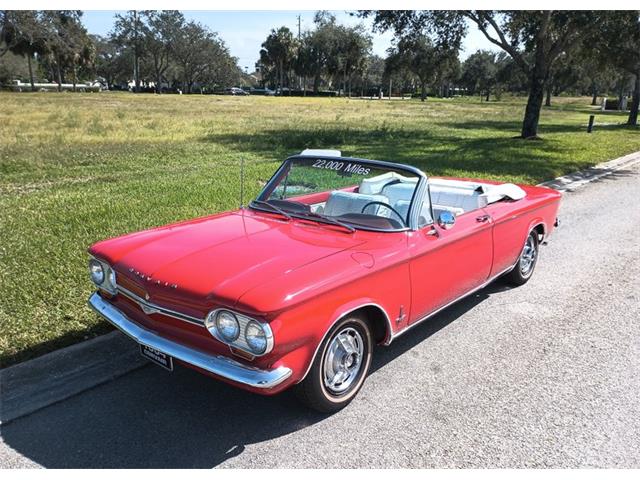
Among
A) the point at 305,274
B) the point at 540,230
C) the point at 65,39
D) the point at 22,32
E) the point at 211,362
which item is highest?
the point at 65,39

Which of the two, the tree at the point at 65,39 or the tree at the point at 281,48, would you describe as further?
the tree at the point at 281,48

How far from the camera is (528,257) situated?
5.46m

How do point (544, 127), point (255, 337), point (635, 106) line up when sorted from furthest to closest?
point (635, 106) → point (544, 127) → point (255, 337)

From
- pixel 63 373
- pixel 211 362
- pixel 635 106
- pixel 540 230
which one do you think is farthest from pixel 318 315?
pixel 635 106

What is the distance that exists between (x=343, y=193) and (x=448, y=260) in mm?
920

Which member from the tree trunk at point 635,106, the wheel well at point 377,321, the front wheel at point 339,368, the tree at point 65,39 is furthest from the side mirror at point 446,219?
the tree at point 65,39

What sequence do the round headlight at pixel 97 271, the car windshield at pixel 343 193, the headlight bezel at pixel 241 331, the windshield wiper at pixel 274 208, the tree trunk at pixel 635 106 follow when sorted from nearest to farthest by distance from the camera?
the headlight bezel at pixel 241 331
the round headlight at pixel 97 271
the car windshield at pixel 343 193
the windshield wiper at pixel 274 208
the tree trunk at pixel 635 106

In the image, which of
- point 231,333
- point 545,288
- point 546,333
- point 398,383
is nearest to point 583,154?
point 545,288

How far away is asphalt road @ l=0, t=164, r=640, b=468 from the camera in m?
2.83

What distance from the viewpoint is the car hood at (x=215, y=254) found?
2.87m

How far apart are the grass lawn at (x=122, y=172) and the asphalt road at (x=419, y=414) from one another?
98cm

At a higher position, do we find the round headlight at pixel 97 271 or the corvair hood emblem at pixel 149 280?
the corvair hood emblem at pixel 149 280

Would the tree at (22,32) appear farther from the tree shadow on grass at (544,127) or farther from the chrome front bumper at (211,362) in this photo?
the chrome front bumper at (211,362)

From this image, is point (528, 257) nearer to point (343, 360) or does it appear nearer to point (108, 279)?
point (343, 360)
